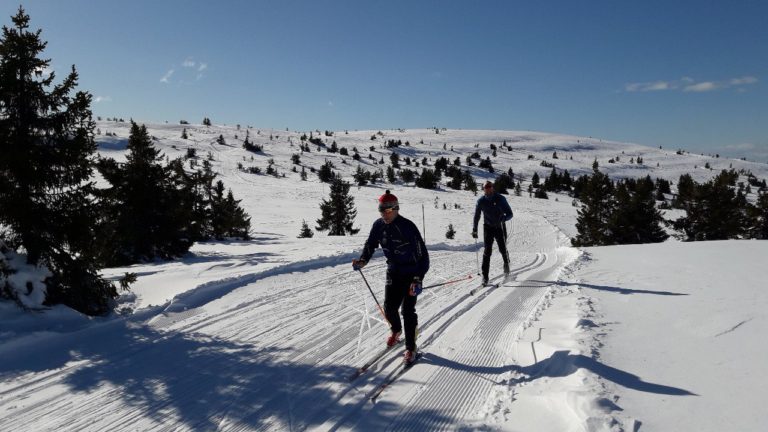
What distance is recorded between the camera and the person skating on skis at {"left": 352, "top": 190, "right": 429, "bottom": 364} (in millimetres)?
5105

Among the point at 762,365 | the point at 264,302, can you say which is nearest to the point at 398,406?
the point at 762,365

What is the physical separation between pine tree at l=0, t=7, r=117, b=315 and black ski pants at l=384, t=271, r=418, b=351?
4.78m

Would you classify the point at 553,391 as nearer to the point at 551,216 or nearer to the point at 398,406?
the point at 398,406

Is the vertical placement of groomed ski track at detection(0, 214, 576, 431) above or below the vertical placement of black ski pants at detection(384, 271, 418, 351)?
below

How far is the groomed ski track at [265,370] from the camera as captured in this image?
3854mm

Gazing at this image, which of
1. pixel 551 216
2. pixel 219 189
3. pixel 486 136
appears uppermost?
pixel 486 136

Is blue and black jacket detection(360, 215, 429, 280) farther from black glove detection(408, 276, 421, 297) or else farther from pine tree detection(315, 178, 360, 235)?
pine tree detection(315, 178, 360, 235)

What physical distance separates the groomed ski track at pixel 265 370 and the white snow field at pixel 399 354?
2 cm

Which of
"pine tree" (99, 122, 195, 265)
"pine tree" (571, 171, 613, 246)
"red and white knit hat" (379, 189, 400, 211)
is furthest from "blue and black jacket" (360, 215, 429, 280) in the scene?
"pine tree" (571, 171, 613, 246)

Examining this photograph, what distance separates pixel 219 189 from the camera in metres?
28.0

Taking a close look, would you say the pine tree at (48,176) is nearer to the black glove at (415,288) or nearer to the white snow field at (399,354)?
the white snow field at (399,354)

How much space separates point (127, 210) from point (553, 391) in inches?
609

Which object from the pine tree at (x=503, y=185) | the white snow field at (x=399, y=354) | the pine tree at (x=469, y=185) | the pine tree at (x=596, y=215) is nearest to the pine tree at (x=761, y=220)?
the pine tree at (x=596, y=215)

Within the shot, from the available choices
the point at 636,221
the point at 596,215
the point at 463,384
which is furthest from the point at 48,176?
the point at 596,215
